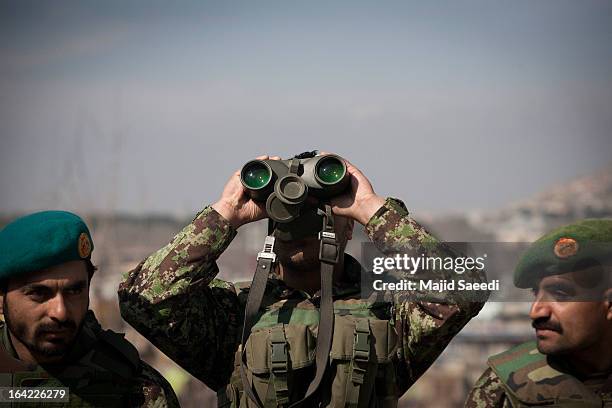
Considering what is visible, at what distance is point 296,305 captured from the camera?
4.72m

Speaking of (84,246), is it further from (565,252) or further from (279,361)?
(565,252)

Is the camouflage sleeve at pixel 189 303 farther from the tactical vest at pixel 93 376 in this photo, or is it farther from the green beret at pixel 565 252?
the green beret at pixel 565 252

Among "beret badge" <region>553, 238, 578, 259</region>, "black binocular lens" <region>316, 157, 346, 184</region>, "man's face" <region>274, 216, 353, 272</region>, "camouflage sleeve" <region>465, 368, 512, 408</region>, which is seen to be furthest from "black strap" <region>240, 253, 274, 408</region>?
"beret badge" <region>553, 238, 578, 259</region>

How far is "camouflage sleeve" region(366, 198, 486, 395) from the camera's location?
4.55m

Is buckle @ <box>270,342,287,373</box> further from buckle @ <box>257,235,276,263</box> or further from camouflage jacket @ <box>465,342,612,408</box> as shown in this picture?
camouflage jacket @ <box>465,342,612,408</box>

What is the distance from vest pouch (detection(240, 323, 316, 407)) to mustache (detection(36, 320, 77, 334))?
784 mm

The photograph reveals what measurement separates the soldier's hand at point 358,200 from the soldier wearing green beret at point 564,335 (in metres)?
0.71

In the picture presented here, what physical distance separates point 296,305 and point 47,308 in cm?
114

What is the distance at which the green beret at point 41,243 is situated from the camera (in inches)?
165

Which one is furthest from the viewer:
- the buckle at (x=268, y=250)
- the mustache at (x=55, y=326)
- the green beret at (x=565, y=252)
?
the buckle at (x=268, y=250)

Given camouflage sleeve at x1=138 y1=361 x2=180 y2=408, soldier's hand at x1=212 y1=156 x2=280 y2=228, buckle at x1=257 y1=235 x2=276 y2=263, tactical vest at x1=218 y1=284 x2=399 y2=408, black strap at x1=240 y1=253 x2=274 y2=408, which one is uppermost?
soldier's hand at x1=212 y1=156 x2=280 y2=228

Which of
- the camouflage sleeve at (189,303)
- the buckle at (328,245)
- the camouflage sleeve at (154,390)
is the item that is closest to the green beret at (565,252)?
the buckle at (328,245)

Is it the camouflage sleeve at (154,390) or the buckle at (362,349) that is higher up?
the buckle at (362,349)

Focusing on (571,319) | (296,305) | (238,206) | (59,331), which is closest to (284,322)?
(296,305)
